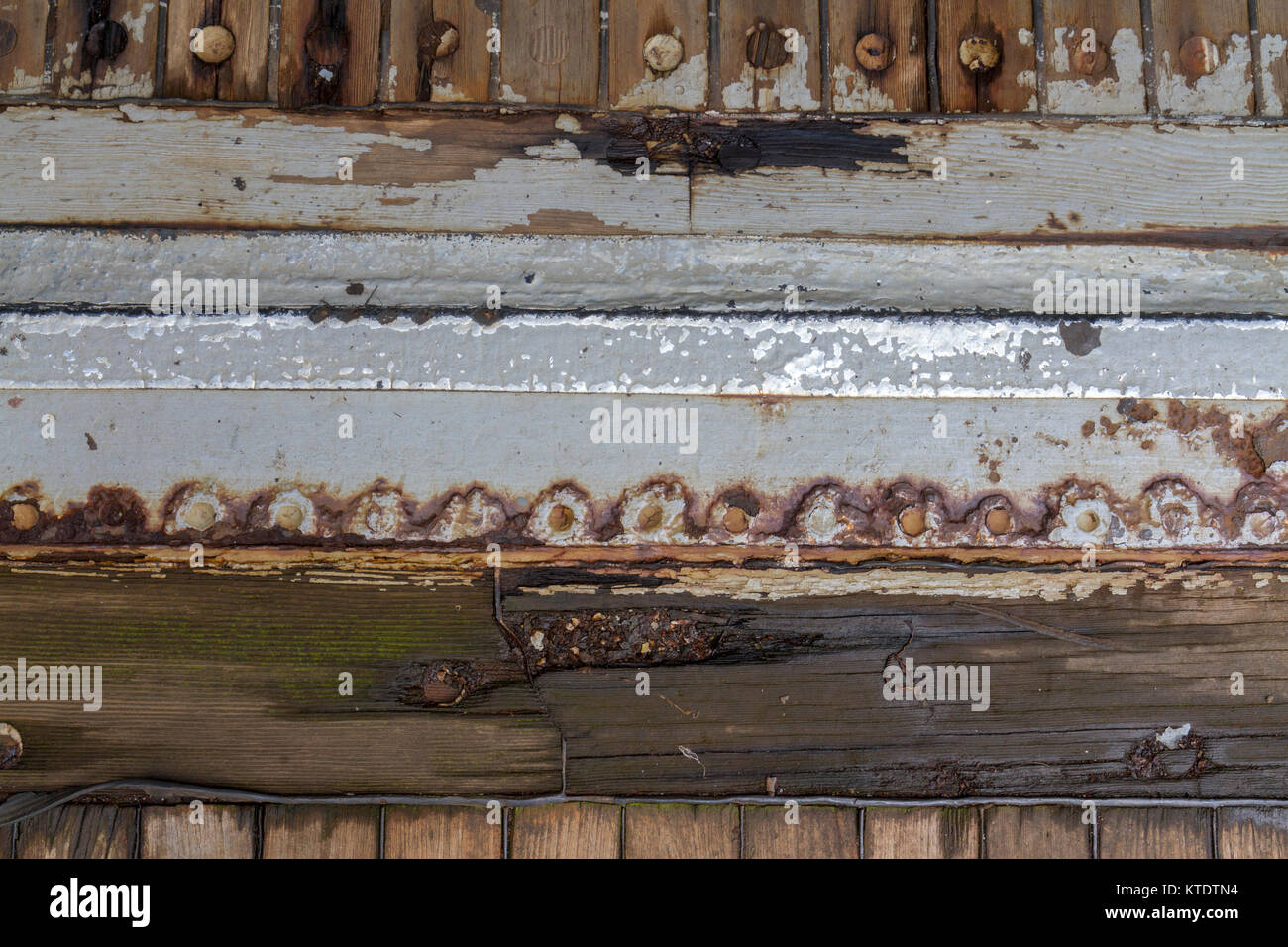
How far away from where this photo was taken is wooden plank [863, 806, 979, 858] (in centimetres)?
206

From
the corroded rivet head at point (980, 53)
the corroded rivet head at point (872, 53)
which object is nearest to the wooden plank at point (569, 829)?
the corroded rivet head at point (872, 53)

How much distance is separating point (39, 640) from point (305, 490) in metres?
0.85

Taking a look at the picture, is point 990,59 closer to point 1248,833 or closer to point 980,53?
point 980,53

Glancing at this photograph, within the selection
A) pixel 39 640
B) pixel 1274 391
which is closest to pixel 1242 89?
pixel 1274 391

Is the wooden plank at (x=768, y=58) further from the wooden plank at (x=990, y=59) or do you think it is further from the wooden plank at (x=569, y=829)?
the wooden plank at (x=569, y=829)

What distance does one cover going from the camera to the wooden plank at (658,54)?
2.05m

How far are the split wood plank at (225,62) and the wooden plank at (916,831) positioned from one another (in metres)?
2.58

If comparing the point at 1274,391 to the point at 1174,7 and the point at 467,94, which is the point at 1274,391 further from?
the point at 467,94

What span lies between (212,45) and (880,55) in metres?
1.80

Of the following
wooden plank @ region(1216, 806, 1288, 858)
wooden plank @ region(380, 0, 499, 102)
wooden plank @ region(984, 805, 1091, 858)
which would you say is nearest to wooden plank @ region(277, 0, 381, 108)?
wooden plank @ region(380, 0, 499, 102)

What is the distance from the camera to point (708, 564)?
6.28 feet

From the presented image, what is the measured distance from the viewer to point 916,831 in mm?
2068

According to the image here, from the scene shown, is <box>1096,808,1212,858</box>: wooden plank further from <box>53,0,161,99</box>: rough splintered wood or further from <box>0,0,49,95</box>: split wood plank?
<box>0,0,49,95</box>: split wood plank

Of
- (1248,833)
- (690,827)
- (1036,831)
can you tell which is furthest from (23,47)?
(1248,833)
